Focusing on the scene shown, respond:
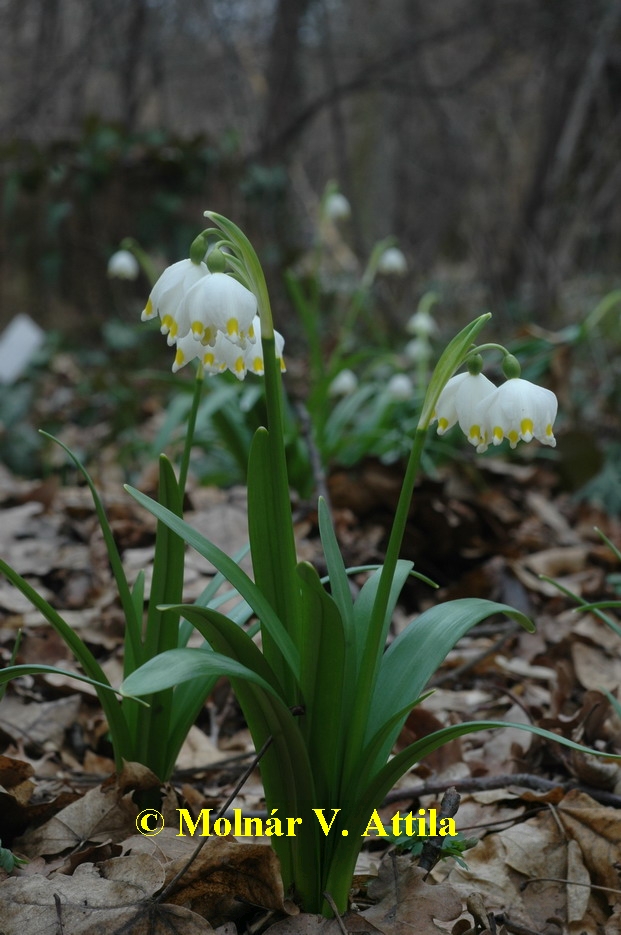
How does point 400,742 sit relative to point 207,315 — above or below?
below

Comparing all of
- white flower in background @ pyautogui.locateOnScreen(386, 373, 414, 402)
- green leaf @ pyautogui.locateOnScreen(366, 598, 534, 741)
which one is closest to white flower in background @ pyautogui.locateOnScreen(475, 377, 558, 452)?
green leaf @ pyautogui.locateOnScreen(366, 598, 534, 741)

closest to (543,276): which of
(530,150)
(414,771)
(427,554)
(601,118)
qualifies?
(601,118)

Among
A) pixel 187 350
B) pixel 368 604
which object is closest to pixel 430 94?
pixel 187 350

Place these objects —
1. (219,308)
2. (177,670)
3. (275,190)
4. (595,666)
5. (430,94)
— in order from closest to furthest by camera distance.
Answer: (177,670) → (219,308) → (595,666) → (275,190) → (430,94)

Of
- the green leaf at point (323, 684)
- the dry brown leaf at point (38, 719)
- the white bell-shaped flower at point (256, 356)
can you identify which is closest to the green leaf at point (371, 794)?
the green leaf at point (323, 684)

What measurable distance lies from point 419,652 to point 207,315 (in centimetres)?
52

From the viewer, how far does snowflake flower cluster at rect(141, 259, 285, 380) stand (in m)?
1.02

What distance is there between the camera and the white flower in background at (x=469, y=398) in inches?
43.5

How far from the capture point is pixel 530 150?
8172 mm

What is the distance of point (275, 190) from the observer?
A: 5902mm

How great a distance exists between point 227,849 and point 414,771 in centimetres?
54

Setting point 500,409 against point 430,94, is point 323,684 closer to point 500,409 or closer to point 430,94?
point 500,409

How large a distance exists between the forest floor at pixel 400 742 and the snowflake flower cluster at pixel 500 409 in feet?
1.52

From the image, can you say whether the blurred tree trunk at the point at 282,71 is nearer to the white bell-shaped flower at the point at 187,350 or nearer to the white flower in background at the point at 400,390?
the white flower in background at the point at 400,390
